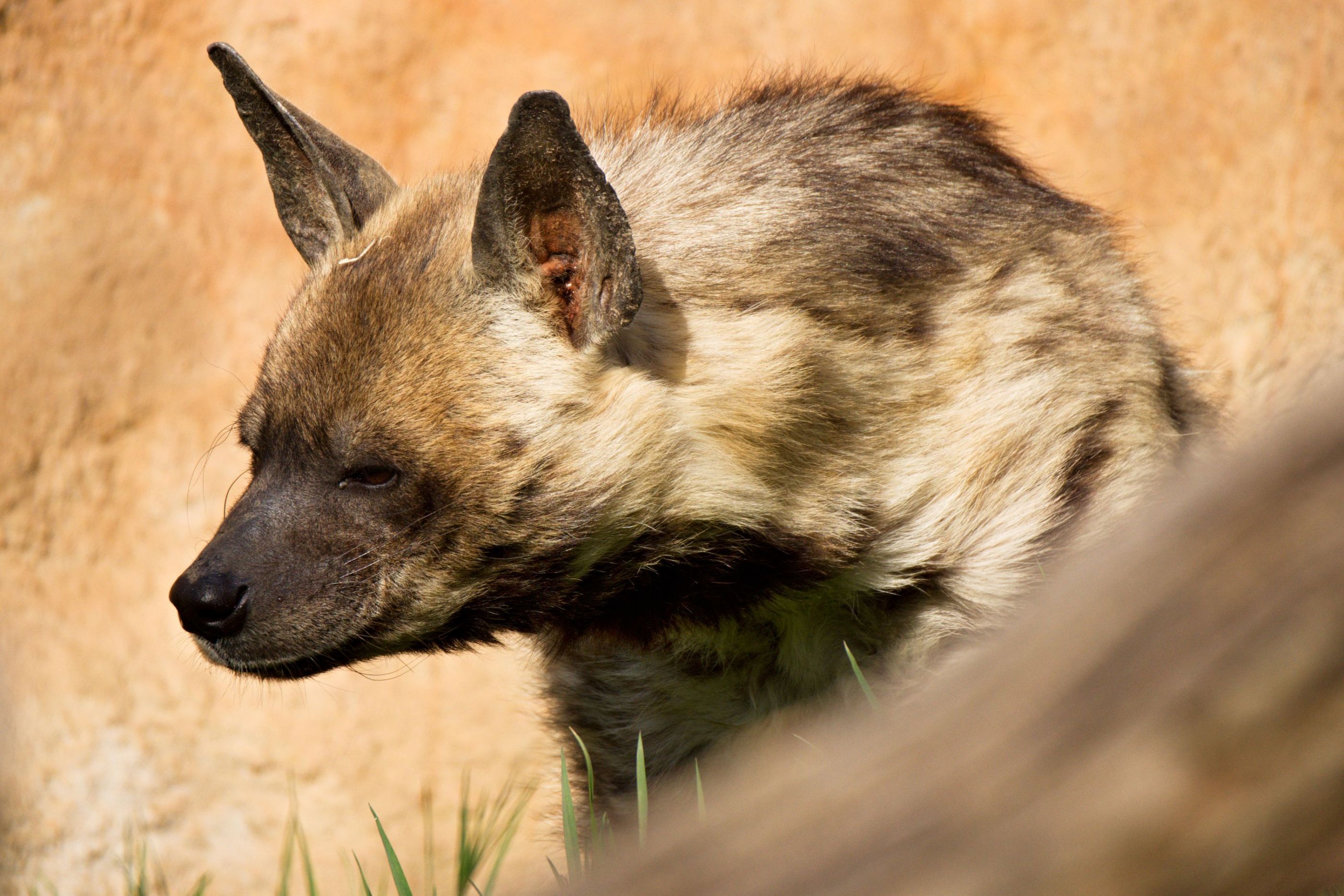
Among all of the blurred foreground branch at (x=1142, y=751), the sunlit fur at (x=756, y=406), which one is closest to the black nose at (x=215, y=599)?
the sunlit fur at (x=756, y=406)

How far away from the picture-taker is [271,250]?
5.26 meters

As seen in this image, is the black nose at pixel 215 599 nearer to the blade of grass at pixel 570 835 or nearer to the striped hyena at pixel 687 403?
the striped hyena at pixel 687 403

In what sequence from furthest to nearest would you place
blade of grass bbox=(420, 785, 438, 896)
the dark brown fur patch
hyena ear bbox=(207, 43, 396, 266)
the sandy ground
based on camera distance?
the sandy ground, blade of grass bbox=(420, 785, 438, 896), hyena ear bbox=(207, 43, 396, 266), the dark brown fur patch

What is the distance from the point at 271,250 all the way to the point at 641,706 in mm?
2755

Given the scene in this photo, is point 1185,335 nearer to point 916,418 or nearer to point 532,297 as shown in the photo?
point 916,418

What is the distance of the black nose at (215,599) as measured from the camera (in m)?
2.66

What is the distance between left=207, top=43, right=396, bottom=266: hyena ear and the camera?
124 inches

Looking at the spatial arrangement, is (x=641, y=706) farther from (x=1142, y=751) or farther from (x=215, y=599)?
(x=1142, y=751)

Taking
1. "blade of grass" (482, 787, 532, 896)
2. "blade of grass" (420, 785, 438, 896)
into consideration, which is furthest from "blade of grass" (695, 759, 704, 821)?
"blade of grass" (420, 785, 438, 896)

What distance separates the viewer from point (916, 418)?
3.01 metres

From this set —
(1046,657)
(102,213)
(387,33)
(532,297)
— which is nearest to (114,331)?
(102,213)

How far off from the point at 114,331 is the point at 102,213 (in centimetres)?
46

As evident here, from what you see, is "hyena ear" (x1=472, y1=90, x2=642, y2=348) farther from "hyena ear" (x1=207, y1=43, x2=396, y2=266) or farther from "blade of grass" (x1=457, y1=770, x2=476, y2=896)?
"blade of grass" (x1=457, y1=770, x2=476, y2=896)

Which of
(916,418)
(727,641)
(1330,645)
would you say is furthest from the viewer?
(727,641)
